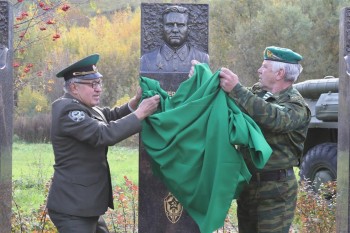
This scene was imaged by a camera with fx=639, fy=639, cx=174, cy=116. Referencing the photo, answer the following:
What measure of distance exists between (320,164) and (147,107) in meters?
5.71

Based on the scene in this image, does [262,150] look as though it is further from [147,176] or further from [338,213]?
[338,213]

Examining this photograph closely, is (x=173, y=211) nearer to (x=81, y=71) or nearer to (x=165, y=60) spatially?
(x=165, y=60)

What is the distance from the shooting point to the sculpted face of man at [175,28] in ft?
18.0

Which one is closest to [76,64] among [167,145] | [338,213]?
[167,145]

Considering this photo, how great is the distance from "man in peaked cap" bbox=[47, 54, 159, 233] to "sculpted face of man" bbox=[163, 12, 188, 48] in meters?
A: 1.01

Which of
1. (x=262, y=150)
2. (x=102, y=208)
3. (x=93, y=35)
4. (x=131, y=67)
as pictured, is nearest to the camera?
(x=262, y=150)

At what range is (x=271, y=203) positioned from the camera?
4707 mm

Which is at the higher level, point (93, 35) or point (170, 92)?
point (93, 35)

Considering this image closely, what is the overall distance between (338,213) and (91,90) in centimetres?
275

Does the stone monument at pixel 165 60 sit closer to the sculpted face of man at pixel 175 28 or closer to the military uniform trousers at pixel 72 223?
the sculpted face of man at pixel 175 28

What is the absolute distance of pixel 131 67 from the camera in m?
34.8

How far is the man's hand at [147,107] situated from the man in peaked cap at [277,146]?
0.54 m

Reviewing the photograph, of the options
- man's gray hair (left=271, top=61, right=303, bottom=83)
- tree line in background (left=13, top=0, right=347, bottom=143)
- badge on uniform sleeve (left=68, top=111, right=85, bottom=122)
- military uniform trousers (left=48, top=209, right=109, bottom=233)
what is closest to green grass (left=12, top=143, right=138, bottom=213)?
military uniform trousers (left=48, top=209, right=109, bottom=233)

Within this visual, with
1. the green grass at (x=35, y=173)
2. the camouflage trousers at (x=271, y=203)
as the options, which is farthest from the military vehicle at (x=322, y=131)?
the camouflage trousers at (x=271, y=203)
